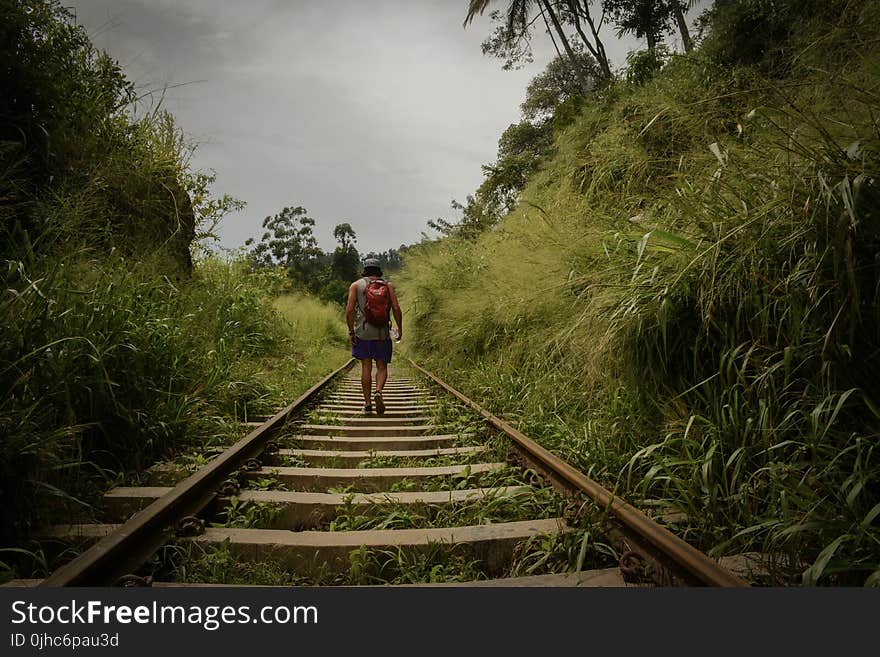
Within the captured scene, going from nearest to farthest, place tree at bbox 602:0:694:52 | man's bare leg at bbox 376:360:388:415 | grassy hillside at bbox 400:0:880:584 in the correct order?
grassy hillside at bbox 400:0:880:584
man's bare leg at bbox 376:360:388:415
tree at bbox 602:0:694:52

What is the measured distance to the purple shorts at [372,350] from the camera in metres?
4.98

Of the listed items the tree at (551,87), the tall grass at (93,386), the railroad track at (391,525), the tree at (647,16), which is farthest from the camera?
the tree at (551,87)

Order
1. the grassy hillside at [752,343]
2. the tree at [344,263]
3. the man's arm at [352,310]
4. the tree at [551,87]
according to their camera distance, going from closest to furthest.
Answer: the grassy hillside at [752,343], the man's arm at [352,310], the tree at [551,87], the tree at [344,263]

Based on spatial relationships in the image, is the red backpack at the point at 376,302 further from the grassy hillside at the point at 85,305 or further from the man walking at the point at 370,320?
the grassy hillside at the point at 85,305

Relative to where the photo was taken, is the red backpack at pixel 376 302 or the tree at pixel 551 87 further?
the tree at pixel 551 87

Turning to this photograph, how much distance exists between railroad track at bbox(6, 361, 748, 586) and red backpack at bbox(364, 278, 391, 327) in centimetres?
200

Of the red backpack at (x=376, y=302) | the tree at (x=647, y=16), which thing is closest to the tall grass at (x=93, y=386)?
the red backpack at (x=376, y=302)

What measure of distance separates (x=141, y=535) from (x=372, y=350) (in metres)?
3.49

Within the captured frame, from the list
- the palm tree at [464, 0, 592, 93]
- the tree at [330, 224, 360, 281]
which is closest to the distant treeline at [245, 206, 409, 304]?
the tree at [330, 224, 360, 281]

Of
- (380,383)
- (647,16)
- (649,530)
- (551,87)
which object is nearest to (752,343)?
(649,530)

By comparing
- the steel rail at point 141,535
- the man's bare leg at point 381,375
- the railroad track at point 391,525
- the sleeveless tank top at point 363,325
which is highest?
the sleeveless tank top at point 363,325

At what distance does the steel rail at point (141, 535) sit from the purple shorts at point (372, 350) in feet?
8.07

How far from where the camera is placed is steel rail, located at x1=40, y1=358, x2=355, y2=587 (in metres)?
1.30

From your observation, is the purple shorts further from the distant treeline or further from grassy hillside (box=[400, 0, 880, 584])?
the distant treeline
